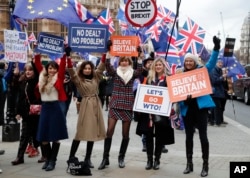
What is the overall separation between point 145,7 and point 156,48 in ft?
16.3

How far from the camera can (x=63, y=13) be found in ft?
32.3

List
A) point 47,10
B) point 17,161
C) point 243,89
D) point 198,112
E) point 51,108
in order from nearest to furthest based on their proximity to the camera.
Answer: point 198,112 → point 51,108 → point 17,161 → point 47,10 → point 243,89

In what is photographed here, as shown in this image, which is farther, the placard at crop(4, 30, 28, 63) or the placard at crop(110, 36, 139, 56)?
the placard at crop(4, 30, 28, 63)

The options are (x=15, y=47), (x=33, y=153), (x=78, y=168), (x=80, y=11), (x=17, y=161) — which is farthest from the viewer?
(x=80, y=11)

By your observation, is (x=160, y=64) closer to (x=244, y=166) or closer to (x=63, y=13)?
(x=244, y=166)

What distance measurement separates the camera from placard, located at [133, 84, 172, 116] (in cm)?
729

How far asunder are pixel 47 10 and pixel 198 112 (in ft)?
13.9

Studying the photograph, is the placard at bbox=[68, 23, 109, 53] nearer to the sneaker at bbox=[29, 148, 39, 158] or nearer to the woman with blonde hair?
the woman with blonde hair

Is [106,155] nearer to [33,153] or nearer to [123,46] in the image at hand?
[33,153]

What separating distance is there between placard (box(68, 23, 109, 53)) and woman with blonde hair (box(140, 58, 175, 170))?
38.7 inches

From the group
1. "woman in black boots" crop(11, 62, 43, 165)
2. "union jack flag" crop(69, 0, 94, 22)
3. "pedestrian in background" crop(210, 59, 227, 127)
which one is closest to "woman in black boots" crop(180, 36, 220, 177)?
"woman in black boots" crop(11, 62, 43, 165)

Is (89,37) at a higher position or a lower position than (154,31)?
lower

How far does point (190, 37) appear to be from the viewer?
1354 cm

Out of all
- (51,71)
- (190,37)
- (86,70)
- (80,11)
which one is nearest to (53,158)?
(51,71)
